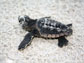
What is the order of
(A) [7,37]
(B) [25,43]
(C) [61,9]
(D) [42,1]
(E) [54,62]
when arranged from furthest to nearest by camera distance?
(D) [42,1], (C) [61,9], (A) [7,37], (B) [25,43], (E) [54,62]

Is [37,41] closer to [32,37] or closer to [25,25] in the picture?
[32,37]

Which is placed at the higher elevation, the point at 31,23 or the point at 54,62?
the point at 31,23

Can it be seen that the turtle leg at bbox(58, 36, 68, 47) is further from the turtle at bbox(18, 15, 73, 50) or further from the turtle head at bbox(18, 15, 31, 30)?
the turtle head at bbox(18, 15, 31, 30)

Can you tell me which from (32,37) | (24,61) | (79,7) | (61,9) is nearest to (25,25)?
(32,37)

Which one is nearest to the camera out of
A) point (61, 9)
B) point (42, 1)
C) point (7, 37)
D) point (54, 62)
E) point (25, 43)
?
point (54, 62)

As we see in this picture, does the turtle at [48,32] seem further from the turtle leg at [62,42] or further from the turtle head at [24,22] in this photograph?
the turtle head at [24,22]

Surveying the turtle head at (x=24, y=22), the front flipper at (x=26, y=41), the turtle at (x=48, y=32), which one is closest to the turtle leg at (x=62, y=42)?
the turtle at (x=48, y=32)
